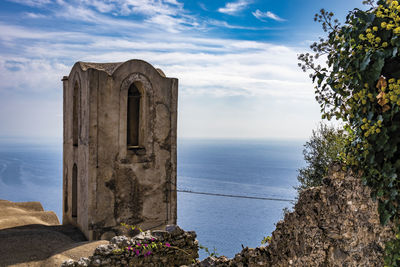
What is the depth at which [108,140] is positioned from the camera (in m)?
11.6

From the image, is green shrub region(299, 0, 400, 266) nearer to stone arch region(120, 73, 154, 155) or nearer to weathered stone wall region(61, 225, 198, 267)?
weathered stone wall region(61, 225, 198, 267)

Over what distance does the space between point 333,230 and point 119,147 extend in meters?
9.13

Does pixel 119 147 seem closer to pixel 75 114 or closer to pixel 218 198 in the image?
pixel 75 114

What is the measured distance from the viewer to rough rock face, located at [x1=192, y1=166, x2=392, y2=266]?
10.8ft

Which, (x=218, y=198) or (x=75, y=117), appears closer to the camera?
(x=75, y=117)

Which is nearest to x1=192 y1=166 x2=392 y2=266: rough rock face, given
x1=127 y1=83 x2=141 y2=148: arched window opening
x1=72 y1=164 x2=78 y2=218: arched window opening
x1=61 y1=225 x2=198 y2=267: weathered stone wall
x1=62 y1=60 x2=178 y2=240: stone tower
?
x1=61 y1=225 x2=198 y2=267: weathered stone wall

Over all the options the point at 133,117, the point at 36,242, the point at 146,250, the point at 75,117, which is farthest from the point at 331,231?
Answer: the point at 75,117

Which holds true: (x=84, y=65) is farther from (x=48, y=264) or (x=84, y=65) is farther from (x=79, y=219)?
(x=48, y=264)

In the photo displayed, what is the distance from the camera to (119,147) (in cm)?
1180

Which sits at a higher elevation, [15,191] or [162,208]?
[162,208]

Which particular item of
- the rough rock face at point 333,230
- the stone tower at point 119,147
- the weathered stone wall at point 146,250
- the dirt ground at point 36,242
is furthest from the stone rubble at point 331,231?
the stone tower at point 119,147

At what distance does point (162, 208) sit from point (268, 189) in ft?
201

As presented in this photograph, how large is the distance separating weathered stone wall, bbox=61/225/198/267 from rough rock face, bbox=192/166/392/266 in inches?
121

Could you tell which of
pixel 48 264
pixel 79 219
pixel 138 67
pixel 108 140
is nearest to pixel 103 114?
pixel 108 140
